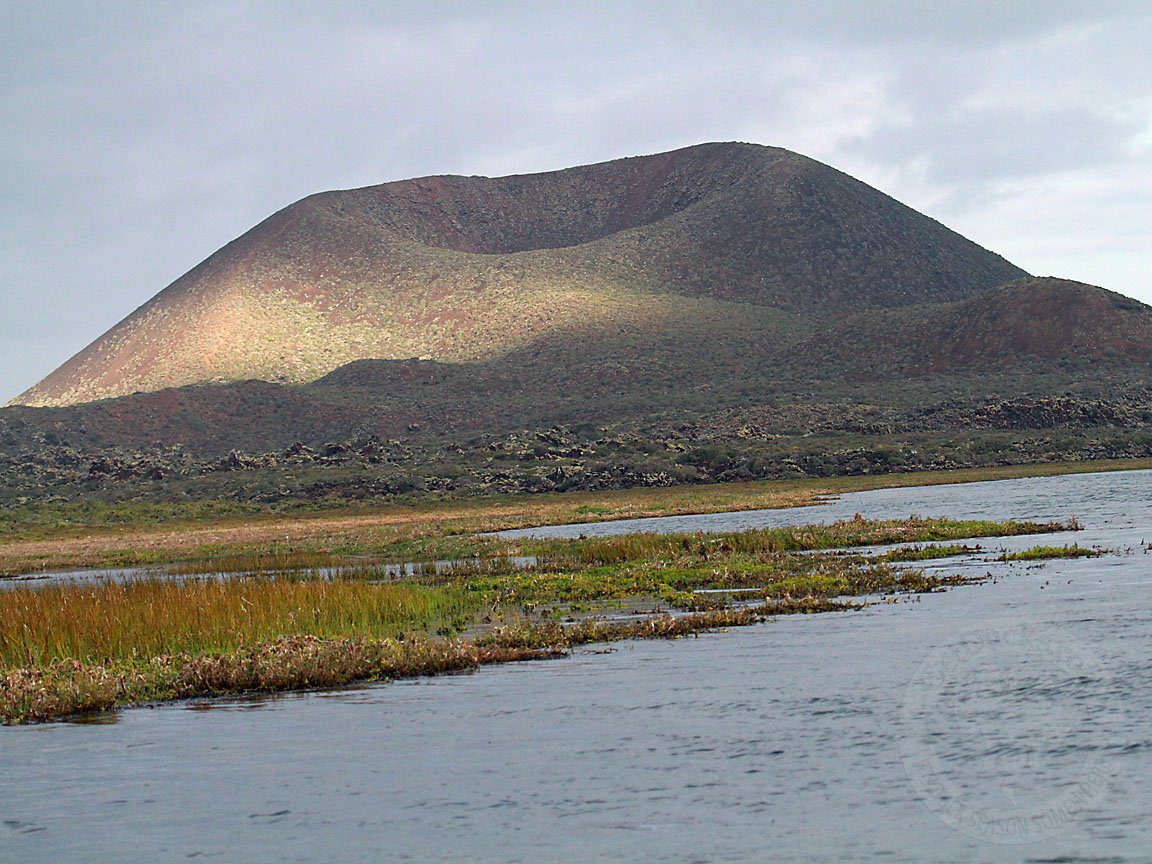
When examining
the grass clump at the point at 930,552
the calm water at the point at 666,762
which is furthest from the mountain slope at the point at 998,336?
the calm water at the point at 666,762

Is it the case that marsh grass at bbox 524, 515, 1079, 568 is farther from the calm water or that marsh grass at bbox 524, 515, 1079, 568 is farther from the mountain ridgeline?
the mountain ridgeline

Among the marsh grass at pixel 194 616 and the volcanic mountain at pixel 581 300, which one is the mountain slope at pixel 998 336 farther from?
the marsh grass at pixel 194 616

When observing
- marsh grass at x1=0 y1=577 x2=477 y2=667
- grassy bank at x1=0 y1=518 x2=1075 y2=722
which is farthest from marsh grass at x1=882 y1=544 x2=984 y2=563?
marsh grass at x1=0 y1=577 x2=477 y2=667

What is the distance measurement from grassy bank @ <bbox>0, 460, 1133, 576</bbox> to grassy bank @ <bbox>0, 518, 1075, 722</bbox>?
11020 millimetres

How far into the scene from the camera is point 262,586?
1067 inches

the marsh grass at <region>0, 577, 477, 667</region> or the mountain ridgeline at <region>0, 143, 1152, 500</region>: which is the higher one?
the mountain ridgeline at <region>0, 143, 1152, 500</region>

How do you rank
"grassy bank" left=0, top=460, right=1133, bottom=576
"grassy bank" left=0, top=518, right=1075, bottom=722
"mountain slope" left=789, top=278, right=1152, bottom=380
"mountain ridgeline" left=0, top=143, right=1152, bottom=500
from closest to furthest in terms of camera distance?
1. "grassy bank" left=0, top=518, right=1075, bottom=722
2. "grassy bank" left=0, top=460, right=1133, bottom=576
3. "mountain ridgeline" left=0, top=143, right=1152, bottom=500
4. "mountain slope" left=789, top=278, right=1152, bottom=380

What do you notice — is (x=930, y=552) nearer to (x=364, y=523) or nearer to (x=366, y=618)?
(x=366, y=618)

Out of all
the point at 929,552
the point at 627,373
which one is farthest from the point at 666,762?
the point at 627,373

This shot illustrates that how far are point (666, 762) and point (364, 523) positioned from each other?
56133 mm

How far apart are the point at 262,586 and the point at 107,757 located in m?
12.3

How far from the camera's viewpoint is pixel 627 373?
143875 millimetres

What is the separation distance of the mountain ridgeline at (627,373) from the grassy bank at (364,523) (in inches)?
304

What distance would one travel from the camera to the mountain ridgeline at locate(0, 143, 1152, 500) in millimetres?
98312
